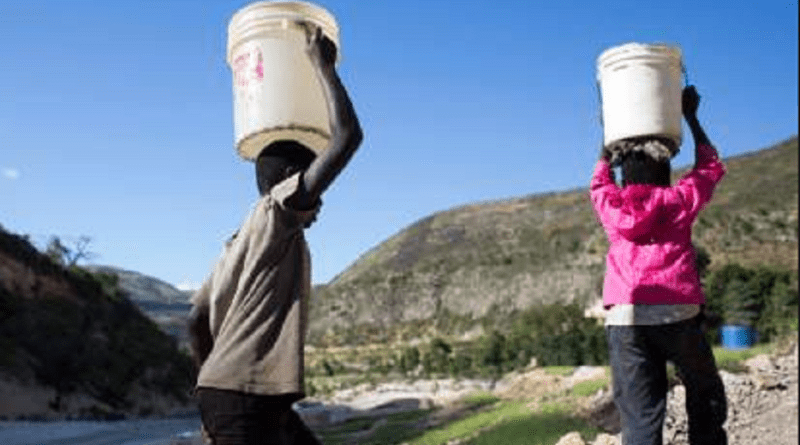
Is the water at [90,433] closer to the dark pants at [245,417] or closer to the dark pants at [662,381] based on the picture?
the dark pants at [662,381]

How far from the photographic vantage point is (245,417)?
259 centimetres

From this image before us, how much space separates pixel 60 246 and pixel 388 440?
119 feet

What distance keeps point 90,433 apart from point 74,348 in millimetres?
11206

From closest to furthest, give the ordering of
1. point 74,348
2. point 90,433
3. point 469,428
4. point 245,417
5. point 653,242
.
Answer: point 245,417, point 653,242, point 469,428, point 90,433, point 74,348

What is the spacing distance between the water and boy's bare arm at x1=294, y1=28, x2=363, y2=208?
1463cm

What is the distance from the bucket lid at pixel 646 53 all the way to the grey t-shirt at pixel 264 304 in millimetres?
1904

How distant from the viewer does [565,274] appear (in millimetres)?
62719

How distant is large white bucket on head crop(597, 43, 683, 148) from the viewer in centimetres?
402

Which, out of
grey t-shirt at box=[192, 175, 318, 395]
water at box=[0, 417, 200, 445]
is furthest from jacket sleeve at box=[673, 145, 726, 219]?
water at box=[0, 417, 200, 445]

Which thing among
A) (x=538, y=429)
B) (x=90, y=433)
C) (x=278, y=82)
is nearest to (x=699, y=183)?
(x=278, y=82)

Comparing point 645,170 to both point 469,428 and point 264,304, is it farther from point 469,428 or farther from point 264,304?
point 469,428

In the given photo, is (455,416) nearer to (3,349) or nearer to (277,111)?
(277,111)

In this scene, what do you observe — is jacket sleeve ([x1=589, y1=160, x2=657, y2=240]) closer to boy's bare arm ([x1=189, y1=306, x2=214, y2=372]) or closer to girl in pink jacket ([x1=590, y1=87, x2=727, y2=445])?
girl in pink jacket ([x1=590, y1=87, x2=727, y2=445])

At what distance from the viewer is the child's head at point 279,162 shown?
2.87 m
